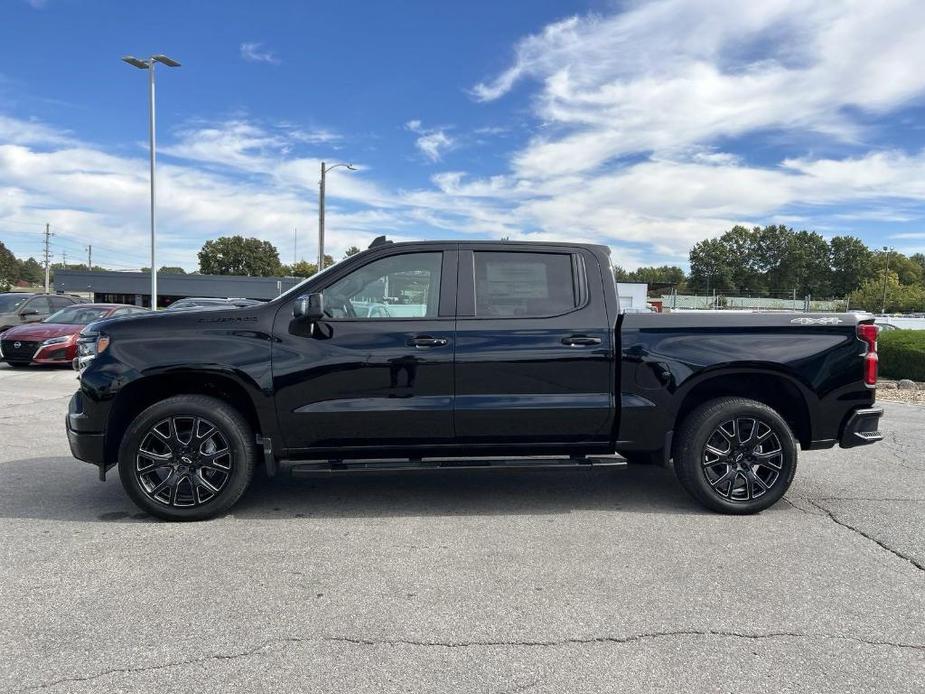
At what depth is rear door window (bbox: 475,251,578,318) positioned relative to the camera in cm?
462

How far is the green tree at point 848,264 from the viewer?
120375 millimetres

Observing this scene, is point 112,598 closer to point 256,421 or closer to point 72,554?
point 72,554

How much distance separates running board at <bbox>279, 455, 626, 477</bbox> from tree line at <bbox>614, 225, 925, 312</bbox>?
11706 centimetres

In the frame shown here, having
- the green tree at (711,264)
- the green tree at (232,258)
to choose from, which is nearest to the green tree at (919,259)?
the green tree at (711,264)

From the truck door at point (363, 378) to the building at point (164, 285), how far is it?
56.4 m

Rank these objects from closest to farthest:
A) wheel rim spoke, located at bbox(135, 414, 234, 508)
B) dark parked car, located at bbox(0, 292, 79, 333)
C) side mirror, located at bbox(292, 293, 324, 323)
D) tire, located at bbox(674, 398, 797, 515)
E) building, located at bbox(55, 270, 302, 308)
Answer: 1. side mirror, located at bbox(292, 293, 324, 323)
2. wheel rim spoke, located at bbox(135, 414, 234, 508)
3. tire, located at bbox(674, 398, 797, 515)
4. dark parked car, located at bbox(0, 292, 79, 333)
5. building, located at bbox(55, 270, 302, 308)

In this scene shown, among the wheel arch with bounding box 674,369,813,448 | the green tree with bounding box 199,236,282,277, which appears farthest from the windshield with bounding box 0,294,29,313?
the green tree with bounding box 199,236,282,277

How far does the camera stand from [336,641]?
114 inches

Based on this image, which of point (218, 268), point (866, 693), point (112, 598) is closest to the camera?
point (866, 693)

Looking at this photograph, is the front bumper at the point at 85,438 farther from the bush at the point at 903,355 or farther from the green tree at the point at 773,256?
the green tree at the point at 773,256

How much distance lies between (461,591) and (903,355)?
14.9m

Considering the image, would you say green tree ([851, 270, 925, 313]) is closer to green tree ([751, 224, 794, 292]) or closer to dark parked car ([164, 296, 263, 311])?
green tree ([751, 224, 794, 292])

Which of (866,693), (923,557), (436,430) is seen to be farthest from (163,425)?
(923,557)

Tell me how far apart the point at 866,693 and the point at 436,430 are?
9.02 ft
